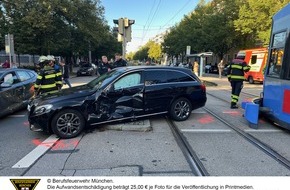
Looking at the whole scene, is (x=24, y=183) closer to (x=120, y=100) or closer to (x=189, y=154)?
(x=189, y=154)

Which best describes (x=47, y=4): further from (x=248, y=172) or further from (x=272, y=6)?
(x=248, y=172)

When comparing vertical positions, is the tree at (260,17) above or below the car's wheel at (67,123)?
above

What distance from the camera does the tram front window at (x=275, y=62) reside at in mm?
6811

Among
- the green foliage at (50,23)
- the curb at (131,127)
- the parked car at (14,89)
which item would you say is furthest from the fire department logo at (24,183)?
the green foliage at (50,23)

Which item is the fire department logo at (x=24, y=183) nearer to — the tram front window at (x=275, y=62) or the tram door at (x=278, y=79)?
the tram door at (x=278, y=79)

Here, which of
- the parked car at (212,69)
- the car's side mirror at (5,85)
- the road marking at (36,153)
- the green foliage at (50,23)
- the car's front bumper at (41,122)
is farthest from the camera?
the parked car at (212,69)

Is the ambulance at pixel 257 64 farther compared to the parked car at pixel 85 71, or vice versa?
the parked car at pixel 85 71

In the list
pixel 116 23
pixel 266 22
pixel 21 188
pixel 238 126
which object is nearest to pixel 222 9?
pixel 266 22

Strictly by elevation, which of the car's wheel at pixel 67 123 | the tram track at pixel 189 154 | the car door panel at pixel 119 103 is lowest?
the tram track at pixel 189 154

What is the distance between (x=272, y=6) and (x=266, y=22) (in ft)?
5.37

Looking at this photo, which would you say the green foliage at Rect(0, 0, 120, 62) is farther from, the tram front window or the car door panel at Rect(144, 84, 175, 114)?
the tram front window

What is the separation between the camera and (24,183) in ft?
9.82

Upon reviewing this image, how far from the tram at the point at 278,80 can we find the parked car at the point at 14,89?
265 inches

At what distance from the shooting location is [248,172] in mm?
4332
